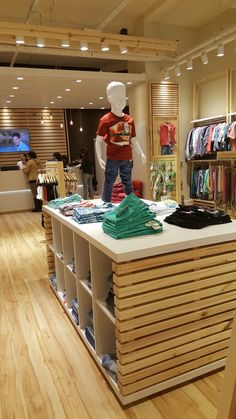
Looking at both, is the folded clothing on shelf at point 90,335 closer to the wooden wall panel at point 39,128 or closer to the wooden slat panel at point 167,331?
the wooden slat panel at point 167,331

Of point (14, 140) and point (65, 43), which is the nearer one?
point (65, 43)

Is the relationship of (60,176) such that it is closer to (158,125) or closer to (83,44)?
(83,44)

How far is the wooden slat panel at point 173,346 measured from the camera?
1.84 m

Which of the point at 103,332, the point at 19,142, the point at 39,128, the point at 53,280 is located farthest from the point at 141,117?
the point at 103,332

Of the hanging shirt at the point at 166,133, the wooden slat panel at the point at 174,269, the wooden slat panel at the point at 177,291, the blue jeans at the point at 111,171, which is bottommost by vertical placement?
the wooden slat panel at the point at 177,291

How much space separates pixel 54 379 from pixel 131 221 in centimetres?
125

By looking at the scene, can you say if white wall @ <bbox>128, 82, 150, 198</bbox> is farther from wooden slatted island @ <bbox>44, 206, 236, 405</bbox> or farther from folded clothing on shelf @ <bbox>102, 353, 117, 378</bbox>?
folded clothing on shelf @ <bbox>102, 353, 117, 378</bbox>

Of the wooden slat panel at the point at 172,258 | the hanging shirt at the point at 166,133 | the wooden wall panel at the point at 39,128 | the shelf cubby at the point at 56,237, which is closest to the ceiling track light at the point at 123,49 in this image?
the hanging shirt at the point at 166,133

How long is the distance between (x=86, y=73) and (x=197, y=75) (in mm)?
2822

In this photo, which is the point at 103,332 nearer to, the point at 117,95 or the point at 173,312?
the point at 173,312

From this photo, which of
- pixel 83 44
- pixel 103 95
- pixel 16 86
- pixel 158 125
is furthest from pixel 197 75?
pixel 16 86

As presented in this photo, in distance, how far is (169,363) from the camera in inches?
77.4

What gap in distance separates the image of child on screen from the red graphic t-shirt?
859cm

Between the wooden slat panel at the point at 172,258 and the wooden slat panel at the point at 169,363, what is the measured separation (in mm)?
634
